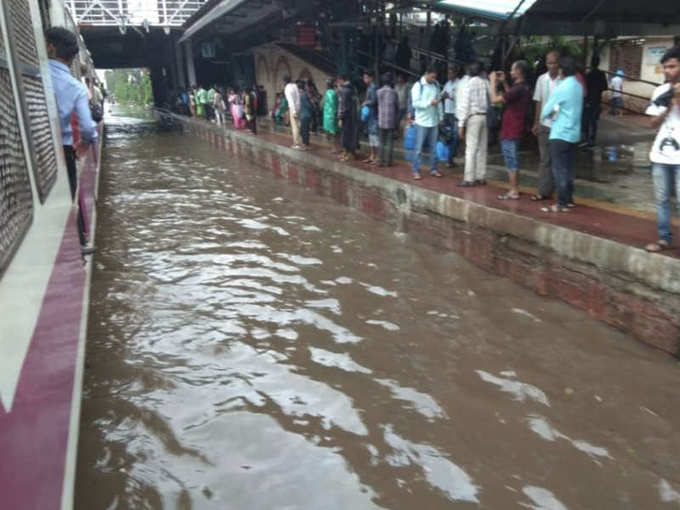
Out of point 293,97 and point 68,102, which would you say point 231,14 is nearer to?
point 293,97

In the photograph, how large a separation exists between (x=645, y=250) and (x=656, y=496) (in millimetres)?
2212

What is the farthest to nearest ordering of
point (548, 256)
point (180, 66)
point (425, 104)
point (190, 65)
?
point (180, 66), point (190, 65), point (425, 104), point (548, 256)

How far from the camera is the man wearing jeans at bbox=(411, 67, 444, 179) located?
8.32 meters

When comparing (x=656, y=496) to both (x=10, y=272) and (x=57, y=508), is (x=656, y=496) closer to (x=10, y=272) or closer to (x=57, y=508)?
(x=57, y=508)

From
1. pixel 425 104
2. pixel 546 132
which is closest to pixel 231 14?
pixel 425 104

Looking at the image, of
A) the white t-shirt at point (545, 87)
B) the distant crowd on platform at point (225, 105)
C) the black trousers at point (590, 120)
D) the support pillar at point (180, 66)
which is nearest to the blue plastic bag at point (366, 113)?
the white t-shirt at point (545, 87)

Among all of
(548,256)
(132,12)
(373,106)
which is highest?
(132,12)

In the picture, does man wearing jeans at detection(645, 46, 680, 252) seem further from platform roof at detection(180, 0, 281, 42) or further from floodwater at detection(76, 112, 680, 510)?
platform roof at detection(180, 0, 281, 42)

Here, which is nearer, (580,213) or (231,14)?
(580,213)

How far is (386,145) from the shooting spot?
9.73 m

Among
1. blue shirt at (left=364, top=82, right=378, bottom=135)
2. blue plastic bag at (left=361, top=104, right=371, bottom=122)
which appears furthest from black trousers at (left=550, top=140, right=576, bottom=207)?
blue plastic bag at (left=361, top=104, right=371, bottom=122)

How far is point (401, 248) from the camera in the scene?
7043 millimetres

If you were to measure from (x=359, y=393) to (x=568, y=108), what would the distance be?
3.83 meters

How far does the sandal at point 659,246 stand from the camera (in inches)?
176
